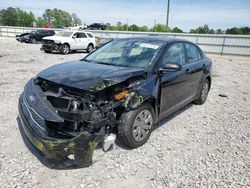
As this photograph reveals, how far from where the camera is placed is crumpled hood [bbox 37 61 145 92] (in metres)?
3.00

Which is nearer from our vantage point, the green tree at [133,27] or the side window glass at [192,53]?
the side window glass at [192,53]

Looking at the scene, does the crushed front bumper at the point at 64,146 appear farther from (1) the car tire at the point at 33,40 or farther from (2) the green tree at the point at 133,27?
(2) the green tree at the point at 133,27

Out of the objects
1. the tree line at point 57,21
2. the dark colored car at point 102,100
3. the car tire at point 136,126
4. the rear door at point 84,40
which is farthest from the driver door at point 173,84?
the tree line at point 57,21

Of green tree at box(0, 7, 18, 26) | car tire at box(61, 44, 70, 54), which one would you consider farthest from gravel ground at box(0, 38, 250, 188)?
green tree at box(0, 7, 18, 26)

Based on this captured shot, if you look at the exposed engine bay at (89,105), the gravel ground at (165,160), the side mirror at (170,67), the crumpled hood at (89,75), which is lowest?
the gravel ground at (165,160)

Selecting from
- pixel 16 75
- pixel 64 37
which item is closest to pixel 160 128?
pixel 16 75

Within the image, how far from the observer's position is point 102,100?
304 cm

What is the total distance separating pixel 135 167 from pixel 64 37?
15028 mm

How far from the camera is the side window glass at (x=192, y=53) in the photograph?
4.95 m

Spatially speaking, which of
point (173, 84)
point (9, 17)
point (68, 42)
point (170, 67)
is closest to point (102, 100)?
point (170, 67)

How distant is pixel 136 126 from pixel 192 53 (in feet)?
8.40

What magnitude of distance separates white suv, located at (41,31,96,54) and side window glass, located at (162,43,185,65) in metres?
12.6

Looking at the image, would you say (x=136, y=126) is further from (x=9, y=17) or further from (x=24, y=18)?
(x=24, y=18)

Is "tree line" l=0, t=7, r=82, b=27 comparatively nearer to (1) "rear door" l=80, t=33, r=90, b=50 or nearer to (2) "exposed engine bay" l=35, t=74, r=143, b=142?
(1) "rear door" l=80, t=33, r=90, b=50
